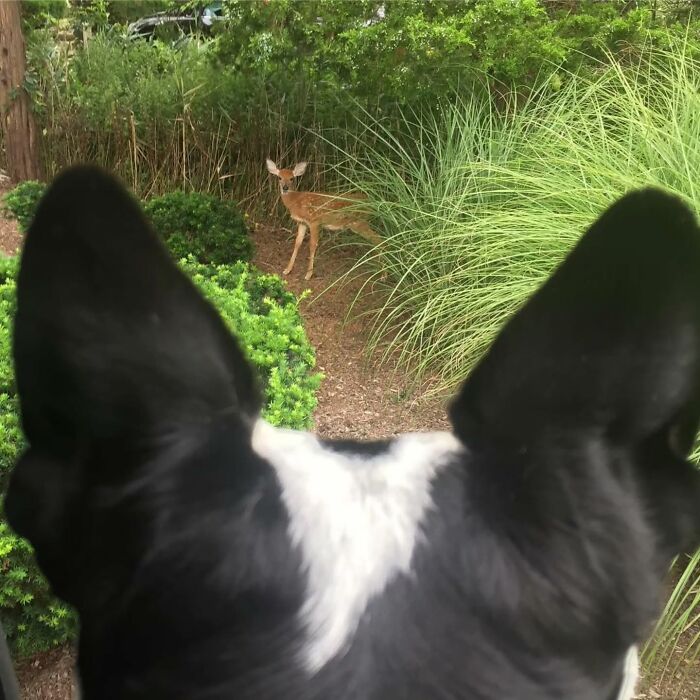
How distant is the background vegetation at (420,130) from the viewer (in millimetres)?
3486

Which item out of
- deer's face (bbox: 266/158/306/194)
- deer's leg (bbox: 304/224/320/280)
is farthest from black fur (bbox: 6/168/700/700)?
deer's face (bbox: 266/158/306/194)

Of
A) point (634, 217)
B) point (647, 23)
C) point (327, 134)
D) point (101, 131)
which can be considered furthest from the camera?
point (101, 131)

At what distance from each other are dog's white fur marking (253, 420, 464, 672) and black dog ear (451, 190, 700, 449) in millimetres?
103

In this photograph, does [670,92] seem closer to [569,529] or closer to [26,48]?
[569,529]

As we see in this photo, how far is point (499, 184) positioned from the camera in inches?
159

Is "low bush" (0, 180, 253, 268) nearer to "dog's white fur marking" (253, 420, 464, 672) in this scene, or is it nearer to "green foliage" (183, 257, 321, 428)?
"green foliage" (183, 257, 321, 428)

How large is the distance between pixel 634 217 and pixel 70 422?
624 millimetres

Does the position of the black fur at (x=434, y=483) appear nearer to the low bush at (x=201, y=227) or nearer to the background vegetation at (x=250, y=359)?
the background vegetation at (x=250, y=359)

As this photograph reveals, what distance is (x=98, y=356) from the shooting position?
717 millimetres

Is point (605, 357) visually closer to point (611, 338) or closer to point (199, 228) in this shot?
point (611, 338)

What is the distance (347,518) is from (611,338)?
329mm

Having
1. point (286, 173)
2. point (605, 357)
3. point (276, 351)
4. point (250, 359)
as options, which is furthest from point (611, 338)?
point (286, 173)

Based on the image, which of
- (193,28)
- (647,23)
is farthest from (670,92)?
(193,28)

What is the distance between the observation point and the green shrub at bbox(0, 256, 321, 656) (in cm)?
192
